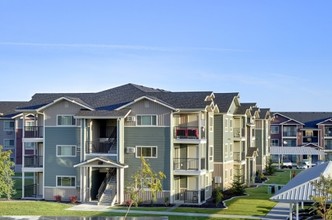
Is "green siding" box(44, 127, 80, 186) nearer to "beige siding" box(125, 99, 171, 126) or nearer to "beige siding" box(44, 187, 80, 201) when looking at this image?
"beige siding" box(44, 187, 80, 201)

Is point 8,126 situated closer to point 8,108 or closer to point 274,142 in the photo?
point 8,108

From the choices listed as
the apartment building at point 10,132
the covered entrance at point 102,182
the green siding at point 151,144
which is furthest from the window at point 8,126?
the green siding at point 151,144

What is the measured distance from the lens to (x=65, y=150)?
39.9m

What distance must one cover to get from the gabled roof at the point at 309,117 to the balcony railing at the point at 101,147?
5235cm

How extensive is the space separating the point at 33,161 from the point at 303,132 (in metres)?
56.7

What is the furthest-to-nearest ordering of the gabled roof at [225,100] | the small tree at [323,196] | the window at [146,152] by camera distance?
the gabled roof at [225,100]
the window at [146,152]
the small tree at [323,196]

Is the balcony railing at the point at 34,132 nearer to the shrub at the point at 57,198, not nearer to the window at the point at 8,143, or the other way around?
the shrub at the point at 57,198

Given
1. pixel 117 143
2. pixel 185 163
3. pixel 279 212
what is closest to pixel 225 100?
pixel 185 163

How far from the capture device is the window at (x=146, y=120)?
127ft

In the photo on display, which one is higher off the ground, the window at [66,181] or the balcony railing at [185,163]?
the balcony railing at [185,163]

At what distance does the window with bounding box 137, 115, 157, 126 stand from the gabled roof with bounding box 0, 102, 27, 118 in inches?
1364

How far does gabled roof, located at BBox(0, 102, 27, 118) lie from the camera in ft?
230

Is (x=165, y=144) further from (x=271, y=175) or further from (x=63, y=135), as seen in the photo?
(x=271, y=175)

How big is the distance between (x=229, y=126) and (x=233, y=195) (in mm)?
6594
